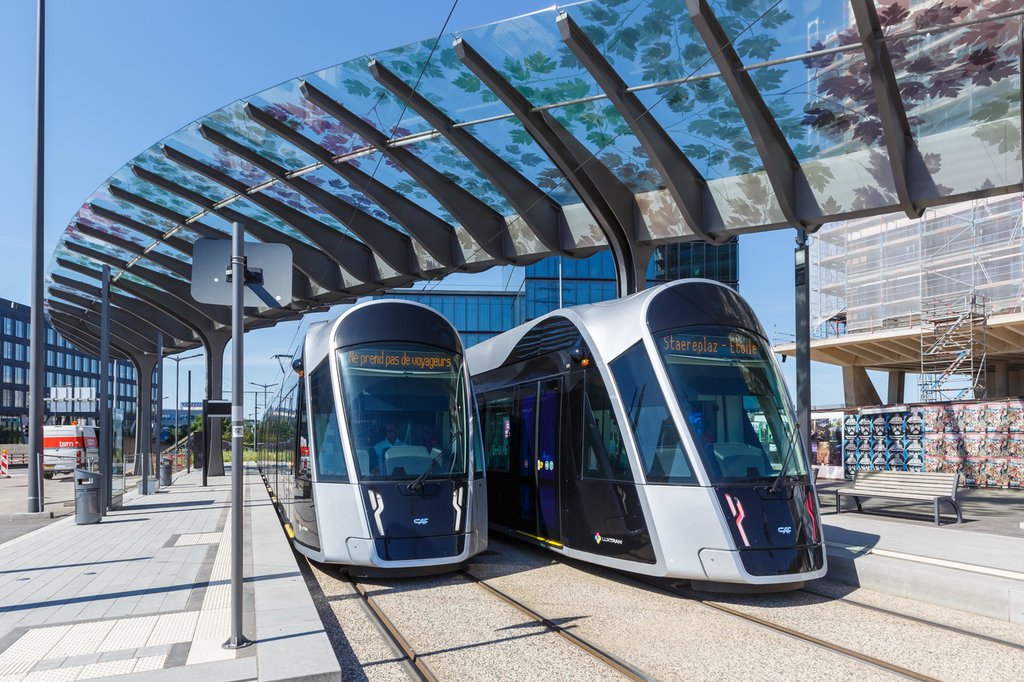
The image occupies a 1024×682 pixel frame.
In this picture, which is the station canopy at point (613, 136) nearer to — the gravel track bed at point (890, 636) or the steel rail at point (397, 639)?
the gravel track bed at point (890, 636)

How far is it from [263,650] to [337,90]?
34.3 ft

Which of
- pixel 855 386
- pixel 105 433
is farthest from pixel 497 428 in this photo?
pixel 855 386

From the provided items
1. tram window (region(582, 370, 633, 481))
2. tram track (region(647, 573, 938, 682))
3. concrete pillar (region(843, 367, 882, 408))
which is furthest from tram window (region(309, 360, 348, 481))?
concrete pillar (region(843, 367, 882, 408))

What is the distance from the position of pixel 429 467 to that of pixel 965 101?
881cm

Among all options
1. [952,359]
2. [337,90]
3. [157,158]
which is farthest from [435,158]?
[952,359]

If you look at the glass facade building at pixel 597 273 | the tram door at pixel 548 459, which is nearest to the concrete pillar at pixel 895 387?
the glass facade building at pixel 597 273

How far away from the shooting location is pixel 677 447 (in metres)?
8.29

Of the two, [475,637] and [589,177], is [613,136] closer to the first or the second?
[589,177]

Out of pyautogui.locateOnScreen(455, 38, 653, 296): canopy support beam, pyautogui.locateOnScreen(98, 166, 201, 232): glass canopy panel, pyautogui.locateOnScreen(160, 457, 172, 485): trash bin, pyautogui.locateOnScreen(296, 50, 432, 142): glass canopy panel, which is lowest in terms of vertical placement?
pyautogui.locateOnScreen(160, 457, 172, 485): trash bin

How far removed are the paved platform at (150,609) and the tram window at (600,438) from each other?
325cm

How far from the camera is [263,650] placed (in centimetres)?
589

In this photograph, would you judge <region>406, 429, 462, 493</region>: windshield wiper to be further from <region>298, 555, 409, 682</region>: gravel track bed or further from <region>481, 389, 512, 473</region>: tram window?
<region>481, 389, 512, 473</region>: tram window

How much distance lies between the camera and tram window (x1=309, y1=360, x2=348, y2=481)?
30.5ft

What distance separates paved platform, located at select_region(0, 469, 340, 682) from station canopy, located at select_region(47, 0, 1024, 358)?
5.06 meters
